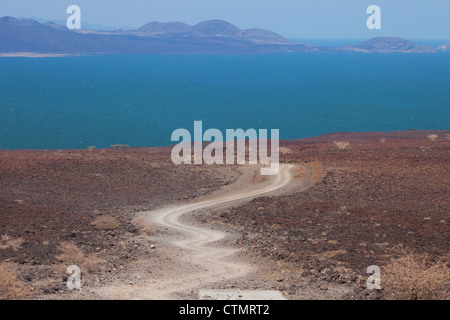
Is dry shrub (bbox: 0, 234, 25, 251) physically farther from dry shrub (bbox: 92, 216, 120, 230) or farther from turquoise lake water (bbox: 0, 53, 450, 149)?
turquoise lake water (bbox: 0, 53, 450, 149)

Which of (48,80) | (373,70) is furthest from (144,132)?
(373,70)

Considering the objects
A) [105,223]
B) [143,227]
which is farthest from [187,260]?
[105,223]

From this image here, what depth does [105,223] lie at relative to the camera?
19359 millimetres

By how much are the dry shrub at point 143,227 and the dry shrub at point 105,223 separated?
0.74 meters

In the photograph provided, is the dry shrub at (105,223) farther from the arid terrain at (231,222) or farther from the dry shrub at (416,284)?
the dry shrub at (416,284)

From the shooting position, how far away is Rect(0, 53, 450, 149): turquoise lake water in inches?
2825

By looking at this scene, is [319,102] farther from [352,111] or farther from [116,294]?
[116,294]

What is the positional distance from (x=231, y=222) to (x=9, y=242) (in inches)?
295

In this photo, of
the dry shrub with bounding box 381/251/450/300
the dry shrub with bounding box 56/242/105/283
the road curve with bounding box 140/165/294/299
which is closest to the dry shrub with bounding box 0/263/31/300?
the dry shrub with bounding box 56/242/105/283

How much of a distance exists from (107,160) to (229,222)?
39.6 ft

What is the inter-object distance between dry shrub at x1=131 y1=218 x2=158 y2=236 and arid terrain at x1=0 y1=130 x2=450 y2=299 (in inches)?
3.5

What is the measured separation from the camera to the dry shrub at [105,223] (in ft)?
63.0

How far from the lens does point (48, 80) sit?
13962 centimetres
